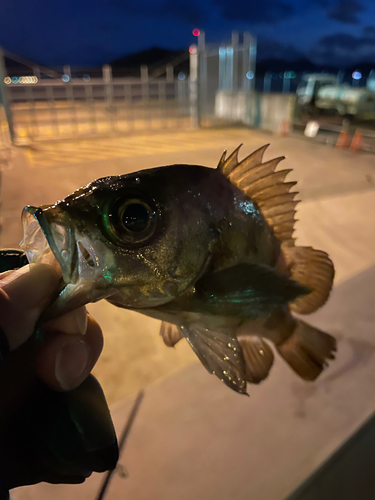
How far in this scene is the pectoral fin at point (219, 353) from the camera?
603 mm

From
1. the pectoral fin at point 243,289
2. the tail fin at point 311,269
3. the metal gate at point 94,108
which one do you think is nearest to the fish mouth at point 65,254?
the pectoral fin at point 243,289

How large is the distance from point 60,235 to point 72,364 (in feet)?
0.81

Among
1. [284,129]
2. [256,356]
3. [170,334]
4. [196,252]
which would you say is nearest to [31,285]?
[196,252]

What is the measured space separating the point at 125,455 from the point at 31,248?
33.7 inches

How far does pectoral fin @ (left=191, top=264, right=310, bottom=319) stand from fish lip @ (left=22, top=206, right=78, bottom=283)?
0.20m

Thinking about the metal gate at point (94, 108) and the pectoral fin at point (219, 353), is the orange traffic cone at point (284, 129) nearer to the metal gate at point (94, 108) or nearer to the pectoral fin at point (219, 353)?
the metal gate at point (94, 108)

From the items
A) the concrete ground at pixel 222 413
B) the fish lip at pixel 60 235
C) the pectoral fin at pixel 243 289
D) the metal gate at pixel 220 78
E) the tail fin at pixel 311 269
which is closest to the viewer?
the fish lip at pixel 60 235

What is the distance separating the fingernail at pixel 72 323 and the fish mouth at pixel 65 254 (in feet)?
0.20

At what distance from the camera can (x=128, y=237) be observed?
52 centimetres

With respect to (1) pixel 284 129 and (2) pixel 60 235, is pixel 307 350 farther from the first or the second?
(1) pixel 284 129

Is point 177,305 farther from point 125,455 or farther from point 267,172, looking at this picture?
point 125,455

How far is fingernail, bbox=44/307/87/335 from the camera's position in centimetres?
58

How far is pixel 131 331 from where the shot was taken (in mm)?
1970

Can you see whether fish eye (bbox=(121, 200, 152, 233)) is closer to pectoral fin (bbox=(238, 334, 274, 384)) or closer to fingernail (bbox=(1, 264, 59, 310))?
fingernail (bbox=(1, 264, 59, 310))
